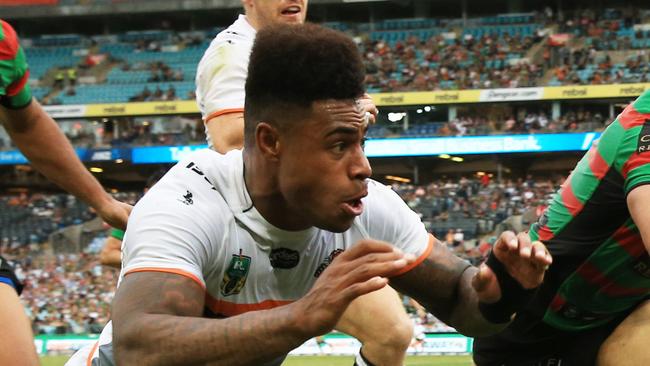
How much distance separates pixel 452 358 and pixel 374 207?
1415cm

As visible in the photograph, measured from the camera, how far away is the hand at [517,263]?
2.77m

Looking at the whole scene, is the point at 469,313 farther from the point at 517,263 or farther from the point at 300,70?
A: the point at 300,70

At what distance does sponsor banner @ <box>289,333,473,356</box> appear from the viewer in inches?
707

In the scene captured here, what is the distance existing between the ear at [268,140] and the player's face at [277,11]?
197 centimetres

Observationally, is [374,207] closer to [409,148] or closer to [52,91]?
[409,148]

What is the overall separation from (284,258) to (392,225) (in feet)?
1.33

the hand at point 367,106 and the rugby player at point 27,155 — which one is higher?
the hand at point 367,106

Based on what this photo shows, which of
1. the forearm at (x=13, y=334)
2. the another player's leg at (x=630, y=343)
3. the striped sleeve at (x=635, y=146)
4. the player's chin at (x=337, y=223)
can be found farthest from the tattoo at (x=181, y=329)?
the another player's leg at (x=630, y=343)

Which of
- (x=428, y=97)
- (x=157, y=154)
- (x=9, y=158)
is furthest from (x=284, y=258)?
(x=9, y=158)

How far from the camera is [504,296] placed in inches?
118

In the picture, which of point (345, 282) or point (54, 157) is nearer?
point (345, 282)

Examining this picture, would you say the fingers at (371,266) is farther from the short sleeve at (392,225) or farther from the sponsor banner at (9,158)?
the sponsor banner at (9,158)

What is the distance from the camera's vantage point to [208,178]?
321 cm

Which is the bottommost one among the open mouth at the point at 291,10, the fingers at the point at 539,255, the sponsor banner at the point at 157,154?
the sponsor banner at the point at 157,154
